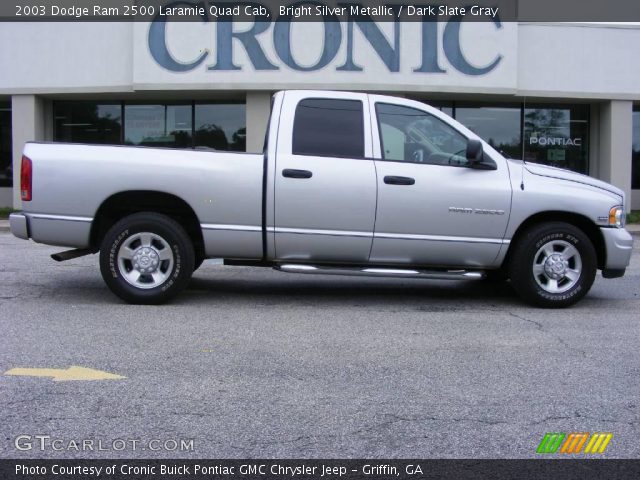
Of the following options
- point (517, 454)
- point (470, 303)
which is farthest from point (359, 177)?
point (517, 454)

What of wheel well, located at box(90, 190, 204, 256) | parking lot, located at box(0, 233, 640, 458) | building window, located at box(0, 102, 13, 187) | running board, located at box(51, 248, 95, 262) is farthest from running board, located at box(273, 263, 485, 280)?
building window, located at box(0, 102, 13, 187)

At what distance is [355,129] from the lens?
7.30 metres

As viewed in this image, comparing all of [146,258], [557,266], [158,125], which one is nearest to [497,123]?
[158,125]

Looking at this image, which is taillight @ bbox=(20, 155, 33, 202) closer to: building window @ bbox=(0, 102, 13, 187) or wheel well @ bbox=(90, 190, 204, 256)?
wheel well @ bbox=(90, 190, 204, 256)

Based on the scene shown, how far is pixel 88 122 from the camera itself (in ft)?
67.9

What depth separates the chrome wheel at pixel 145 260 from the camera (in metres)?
7.14

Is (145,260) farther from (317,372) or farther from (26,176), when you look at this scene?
(317,372)

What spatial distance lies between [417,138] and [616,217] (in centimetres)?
214

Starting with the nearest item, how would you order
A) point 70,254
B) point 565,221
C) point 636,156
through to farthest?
point 565,221, point 70,254, point 636,156

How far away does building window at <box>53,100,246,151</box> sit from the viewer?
1997 centimetres

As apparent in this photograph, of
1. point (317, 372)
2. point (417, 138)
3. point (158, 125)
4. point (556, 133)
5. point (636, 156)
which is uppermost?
point (158, 125)

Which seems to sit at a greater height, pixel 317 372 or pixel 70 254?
pixel 70 254

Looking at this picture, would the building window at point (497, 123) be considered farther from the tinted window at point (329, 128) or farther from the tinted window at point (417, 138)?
the tinted window at point (329, 128)

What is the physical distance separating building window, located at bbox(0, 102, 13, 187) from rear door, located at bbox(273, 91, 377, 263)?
54.0 feet
